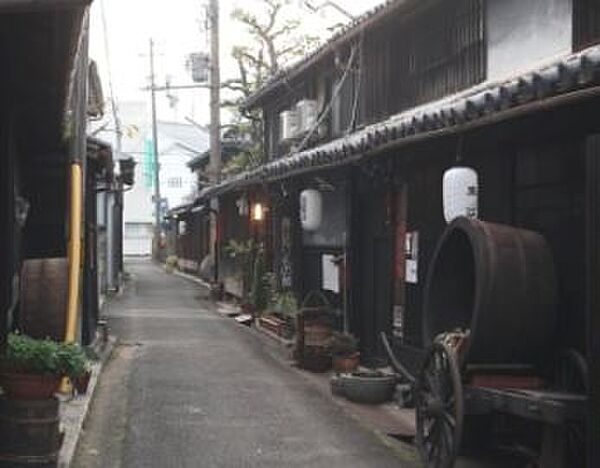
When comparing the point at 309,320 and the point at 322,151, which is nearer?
the point at 322,151

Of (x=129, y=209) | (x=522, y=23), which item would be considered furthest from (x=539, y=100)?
(x=129, y=209)

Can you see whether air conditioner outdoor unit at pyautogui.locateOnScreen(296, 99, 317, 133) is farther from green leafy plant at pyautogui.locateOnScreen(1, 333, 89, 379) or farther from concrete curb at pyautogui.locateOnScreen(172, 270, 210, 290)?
concrete curb at pyautogui.locateOnScreen(172, 270, 210, 290)

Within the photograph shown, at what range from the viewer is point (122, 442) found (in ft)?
38.8

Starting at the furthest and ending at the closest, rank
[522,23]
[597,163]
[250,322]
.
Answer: [250,322], [522,23], [597,163]

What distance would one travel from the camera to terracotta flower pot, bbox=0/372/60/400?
356 inches

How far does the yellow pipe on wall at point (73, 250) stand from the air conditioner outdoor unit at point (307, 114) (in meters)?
12.2

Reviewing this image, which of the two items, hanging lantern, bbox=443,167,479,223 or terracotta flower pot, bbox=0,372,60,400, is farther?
hanging lantern, bbox=443,167,479,223

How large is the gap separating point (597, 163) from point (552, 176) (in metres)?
2.73

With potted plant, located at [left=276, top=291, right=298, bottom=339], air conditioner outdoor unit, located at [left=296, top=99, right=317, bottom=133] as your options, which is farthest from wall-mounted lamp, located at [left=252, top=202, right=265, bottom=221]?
potted plant, located at [left=276, top=291, right=298, bottom=339]

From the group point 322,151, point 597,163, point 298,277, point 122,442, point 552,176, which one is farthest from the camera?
point 298,277

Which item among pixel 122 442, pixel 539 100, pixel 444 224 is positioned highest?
pixel 539 100

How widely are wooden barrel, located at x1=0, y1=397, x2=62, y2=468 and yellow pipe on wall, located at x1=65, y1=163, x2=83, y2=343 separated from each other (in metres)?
1.06

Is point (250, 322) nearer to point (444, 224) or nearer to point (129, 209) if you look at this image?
point (444, 224)

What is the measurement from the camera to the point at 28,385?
9086mm
